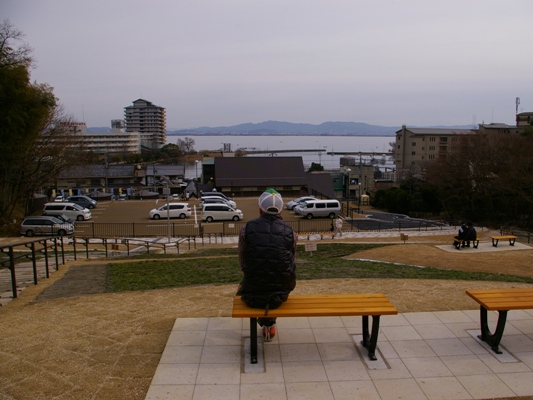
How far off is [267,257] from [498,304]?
268 centimetres

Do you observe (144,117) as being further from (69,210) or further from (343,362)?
(343,362)

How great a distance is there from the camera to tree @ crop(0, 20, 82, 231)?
2253 centimetres

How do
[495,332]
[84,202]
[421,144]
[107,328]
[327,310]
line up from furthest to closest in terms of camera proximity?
[421,144] < [84,202] < [107,328] < [495,332] < [327,310]

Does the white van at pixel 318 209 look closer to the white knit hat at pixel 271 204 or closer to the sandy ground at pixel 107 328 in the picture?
the sandy ground at pixel 107 328

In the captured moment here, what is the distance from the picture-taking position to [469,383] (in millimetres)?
4441

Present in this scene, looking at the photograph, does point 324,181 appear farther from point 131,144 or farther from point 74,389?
point 131,144

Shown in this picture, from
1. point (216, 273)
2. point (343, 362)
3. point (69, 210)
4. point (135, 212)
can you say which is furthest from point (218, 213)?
point (343, 362)

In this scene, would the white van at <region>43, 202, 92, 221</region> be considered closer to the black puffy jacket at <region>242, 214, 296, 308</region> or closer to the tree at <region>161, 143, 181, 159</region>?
the black puffy jacket at <region>242, 214, 296, 308</region>

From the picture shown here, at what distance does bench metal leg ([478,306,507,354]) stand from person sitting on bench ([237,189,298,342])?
243 centimetres

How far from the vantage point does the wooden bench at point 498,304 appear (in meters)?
5.04

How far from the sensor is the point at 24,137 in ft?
81.6

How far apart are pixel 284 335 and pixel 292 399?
1457 mm

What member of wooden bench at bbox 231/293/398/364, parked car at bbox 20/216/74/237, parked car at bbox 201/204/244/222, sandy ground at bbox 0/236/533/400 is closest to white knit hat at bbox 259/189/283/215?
wooden bench at bbox 231/293/398/364

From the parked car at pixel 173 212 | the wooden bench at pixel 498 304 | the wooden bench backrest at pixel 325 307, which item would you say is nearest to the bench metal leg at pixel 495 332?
the wooden bench at pixel 498 304
